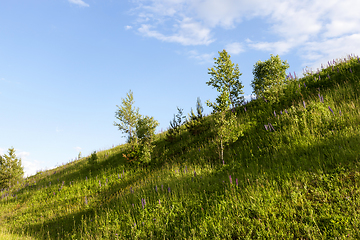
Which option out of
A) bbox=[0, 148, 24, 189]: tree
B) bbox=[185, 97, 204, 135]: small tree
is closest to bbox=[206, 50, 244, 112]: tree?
bbox=[185, 97, 204, 135]: small tree

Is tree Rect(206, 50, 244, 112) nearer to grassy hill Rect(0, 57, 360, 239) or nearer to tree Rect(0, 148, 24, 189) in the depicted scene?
grassy hill Rect(0, 57, 360, 239)

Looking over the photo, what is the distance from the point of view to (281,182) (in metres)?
4.61

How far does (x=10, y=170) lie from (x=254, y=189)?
749 inches

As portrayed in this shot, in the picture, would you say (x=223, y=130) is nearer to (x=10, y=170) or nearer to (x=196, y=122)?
(x=196, y=122)

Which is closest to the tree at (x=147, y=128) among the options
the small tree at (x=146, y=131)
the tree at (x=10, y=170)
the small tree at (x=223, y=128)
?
the small tree at (x=146, y=131)

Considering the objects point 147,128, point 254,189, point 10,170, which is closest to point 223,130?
point 254,189

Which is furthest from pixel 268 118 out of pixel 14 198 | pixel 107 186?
pixel 14 198

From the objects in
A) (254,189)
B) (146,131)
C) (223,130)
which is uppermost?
(146,131)

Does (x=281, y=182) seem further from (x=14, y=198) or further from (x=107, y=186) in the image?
(x=14, y=198)

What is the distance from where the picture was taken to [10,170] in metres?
15.6

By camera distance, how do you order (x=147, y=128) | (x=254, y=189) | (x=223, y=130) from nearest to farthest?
1. (x=254, y=189)
2. (x=223, y=130)
3. (x=147, y=128)

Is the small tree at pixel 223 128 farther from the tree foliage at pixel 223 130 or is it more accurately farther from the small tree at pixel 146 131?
the small tree at pixel 146 131

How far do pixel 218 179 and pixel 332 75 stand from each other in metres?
8.85

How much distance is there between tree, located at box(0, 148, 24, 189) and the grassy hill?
5.85m
